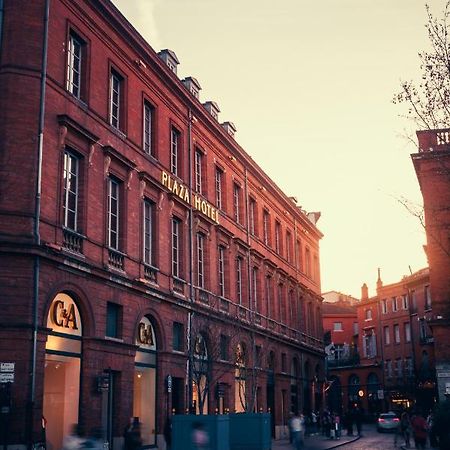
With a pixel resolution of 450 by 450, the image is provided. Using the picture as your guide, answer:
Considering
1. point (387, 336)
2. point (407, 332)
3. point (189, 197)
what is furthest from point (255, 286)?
point (387, 336)

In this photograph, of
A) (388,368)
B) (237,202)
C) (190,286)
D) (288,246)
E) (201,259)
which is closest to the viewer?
(190,286)

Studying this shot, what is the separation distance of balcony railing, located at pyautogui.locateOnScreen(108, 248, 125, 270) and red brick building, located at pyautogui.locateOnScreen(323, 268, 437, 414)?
1501 inches

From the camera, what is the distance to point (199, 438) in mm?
19938

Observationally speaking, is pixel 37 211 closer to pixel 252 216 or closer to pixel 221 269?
pixel 221 269

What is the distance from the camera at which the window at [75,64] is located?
2391 centimetres

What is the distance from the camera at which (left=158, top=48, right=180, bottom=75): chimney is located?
3209 cm

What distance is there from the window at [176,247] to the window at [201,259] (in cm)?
227

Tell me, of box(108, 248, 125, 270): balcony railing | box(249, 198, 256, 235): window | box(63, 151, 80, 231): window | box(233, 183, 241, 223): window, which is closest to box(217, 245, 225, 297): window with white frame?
box(233, 183, 241, 223): window

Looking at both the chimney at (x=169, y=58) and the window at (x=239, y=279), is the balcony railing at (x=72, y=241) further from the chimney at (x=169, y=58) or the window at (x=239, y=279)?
the window at (x=239, y=279)

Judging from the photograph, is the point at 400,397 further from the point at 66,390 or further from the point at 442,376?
the point at 66,390

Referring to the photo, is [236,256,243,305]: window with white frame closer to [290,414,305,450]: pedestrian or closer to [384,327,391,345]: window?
[290,414,305,450]: pedestrian

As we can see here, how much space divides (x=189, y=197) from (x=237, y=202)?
345 inches

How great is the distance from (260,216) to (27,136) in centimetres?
2446

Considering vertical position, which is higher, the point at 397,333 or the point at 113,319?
the point at 397,333
